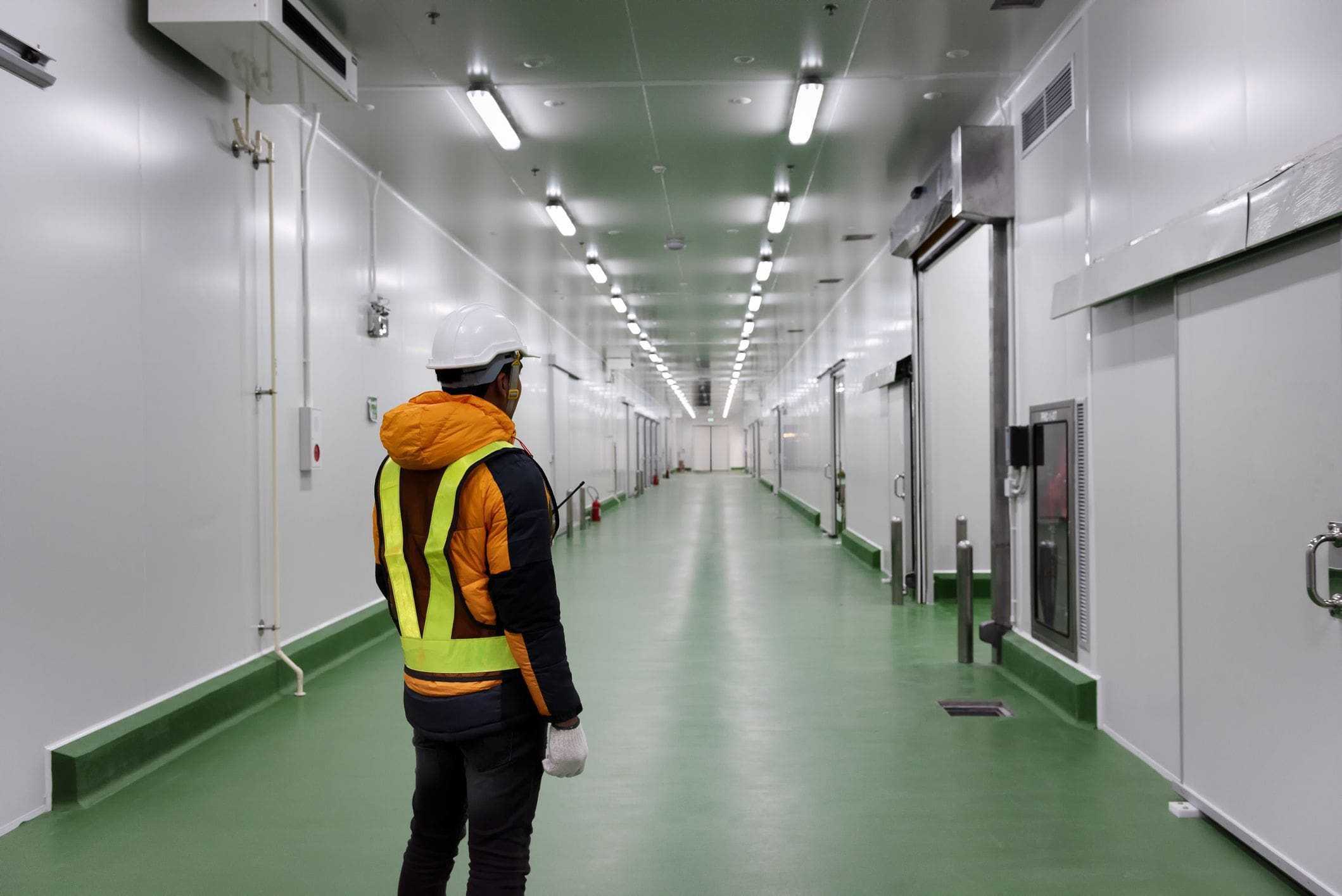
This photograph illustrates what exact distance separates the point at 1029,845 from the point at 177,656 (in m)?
4.01

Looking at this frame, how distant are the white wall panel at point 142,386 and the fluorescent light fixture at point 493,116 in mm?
1246

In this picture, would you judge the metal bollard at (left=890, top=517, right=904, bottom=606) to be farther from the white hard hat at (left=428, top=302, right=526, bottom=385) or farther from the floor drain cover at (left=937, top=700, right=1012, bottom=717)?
the white hard hat at (left=428, top=302, right=526, bottom=385)

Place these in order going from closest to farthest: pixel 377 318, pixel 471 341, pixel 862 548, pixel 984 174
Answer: pixel 471 341
pixel 984 174
pixel 377 318
pixel 862 548

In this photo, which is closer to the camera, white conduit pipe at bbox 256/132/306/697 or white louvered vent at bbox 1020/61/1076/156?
white louvered vent at bbox 1020/61/1076/156

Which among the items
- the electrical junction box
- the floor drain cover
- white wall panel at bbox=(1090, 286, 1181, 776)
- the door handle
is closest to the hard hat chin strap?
the door handle

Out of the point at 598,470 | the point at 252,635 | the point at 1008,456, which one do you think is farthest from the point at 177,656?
the point at 598,470

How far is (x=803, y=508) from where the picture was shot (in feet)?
62.0

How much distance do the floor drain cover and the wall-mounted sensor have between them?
197 inches

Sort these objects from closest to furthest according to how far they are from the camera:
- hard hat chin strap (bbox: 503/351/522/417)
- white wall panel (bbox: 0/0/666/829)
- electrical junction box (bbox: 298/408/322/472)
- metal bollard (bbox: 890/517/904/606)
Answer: hard hat chin strap (bbox: 503/351/522/417) < white wall panel (bbox: 0/0/666/829) < electrical junction box (bbox: 298/408/322/472) < metal bollard (bbox: 890/517/904/606)

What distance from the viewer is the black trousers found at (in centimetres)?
208

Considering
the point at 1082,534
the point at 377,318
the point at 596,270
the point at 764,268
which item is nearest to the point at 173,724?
the point at 377,318

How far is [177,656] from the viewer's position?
4449 millimetres

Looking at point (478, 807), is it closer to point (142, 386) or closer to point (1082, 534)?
point (142, 386)

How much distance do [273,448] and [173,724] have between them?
1.73 metres
